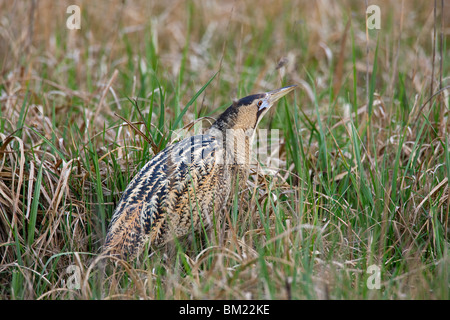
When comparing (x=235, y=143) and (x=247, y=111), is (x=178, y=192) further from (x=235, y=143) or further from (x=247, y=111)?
(x=247, y=111)

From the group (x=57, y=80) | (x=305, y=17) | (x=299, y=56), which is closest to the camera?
(x=57, y=80)

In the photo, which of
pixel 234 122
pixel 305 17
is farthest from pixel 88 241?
pixel 305 17

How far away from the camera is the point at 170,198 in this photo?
274cm

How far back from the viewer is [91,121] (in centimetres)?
380

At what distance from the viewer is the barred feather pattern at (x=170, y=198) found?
266 centimetres

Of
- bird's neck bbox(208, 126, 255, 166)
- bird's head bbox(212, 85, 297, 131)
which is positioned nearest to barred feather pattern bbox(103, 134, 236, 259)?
bird's neck bbox(208, 126, 255, 166)

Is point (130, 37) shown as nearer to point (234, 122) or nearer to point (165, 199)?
point (234, 122)

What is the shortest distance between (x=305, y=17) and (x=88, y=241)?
12.0 ft

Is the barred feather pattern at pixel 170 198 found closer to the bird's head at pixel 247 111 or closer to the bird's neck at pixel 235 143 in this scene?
the bird's neck at pixel 235 143

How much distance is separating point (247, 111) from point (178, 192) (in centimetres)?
77

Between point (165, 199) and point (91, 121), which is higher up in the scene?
point (91, 121)

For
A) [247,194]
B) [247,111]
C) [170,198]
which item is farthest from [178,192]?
[247,111]

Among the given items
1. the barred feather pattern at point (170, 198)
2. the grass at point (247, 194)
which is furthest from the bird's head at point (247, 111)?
the barred feather pattern at point (170, 198)

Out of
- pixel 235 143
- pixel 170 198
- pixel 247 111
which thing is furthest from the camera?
pixel 247 111
